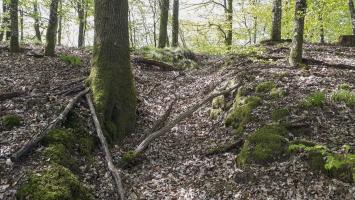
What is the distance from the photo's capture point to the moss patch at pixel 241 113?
25.9ft

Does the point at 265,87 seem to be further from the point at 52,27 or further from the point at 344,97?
the point at 52,27

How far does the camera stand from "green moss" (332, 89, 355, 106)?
7.58m

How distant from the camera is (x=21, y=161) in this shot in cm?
611

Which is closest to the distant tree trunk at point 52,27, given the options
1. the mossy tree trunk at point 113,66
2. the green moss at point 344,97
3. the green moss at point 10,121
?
the mossy tree trunk at point 113,66

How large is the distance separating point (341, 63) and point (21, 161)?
32.7 feet

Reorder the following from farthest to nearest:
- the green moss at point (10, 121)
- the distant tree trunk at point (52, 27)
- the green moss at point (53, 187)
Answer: the distant tree trunk at point (52, 27) → the green moss at point (10, 121) → the green moss at point (53, 187)

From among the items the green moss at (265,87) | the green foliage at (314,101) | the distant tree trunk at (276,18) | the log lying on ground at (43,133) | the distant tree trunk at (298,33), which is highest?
the distant tree trunk at (276,18)

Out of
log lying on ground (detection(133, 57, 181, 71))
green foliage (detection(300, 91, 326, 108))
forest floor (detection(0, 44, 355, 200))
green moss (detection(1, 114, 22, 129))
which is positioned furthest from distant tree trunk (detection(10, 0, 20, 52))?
green foliage (detection(300, 91, 326, 108))

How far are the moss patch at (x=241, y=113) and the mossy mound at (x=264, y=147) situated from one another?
72 cm

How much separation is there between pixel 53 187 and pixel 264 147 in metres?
3.96

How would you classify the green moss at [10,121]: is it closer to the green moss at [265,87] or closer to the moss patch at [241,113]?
the moss patch at [241,113]

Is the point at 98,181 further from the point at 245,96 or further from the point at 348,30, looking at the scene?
the point at 348,30

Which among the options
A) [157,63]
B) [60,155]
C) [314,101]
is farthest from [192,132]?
[157,63]

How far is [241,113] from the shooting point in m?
8.19
